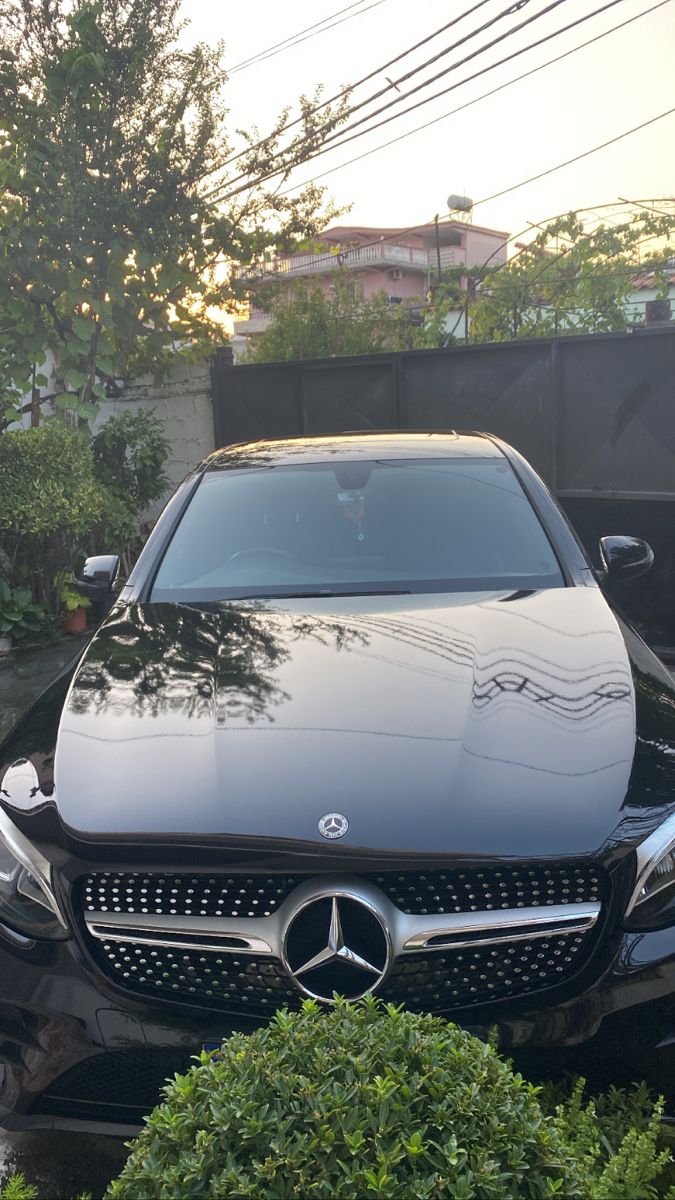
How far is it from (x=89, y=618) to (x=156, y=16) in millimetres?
4995

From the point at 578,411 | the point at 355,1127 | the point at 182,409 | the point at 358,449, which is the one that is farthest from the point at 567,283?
the point at 355,1127

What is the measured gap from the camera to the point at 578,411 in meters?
7.74

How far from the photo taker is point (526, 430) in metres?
8.11

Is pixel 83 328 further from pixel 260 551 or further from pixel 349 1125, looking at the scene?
pixel 349 1125

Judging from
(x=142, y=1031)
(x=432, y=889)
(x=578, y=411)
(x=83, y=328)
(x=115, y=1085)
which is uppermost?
(x=83, y=328)

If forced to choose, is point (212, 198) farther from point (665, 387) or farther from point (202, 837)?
point (202, 837)

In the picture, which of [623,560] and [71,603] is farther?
[71,603]

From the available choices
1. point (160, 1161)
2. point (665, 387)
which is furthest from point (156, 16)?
point (160, 1161)

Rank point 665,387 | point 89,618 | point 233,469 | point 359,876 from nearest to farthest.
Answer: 1. point 359,876
2. point 233,469
3. point 665,387
4. point 89,618

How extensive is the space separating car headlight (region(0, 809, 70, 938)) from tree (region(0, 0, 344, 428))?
20.9 ft

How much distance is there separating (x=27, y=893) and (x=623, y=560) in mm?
2296

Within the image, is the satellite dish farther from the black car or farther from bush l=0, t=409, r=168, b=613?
the black car

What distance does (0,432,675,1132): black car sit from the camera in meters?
2.02

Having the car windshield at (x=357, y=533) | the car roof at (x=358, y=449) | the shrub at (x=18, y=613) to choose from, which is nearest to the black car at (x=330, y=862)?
the car windshield at (x=357, y=533)
